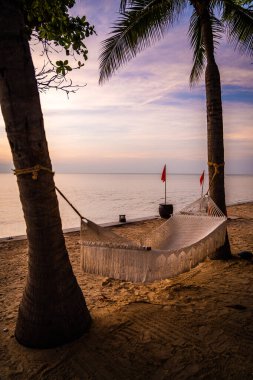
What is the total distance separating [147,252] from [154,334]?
0.71 metres

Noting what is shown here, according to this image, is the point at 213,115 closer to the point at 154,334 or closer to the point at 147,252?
the point at 147,252

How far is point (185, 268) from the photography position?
10.1 feet

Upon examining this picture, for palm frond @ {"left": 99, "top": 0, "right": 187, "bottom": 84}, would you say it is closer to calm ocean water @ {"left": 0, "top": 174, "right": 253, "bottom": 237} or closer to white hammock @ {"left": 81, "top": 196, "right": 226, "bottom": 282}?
white hammock @ {"left": 81, "top": 196, "right": 226, "bottom": 282}

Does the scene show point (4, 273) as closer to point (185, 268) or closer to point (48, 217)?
point (48, 217)

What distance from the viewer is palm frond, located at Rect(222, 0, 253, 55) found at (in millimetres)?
4359

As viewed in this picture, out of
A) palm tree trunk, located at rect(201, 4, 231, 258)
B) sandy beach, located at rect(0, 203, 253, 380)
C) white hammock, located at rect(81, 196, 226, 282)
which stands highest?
palm tree trunk, located at rect(201, 4, 231, 258)

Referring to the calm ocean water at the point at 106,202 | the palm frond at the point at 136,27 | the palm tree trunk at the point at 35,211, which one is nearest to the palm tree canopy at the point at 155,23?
the palm frond at the point at 136,27

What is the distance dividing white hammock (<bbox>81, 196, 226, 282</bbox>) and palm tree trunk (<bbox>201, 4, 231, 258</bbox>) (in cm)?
81

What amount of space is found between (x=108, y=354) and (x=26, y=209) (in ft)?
4.39

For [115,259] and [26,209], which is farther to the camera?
[115,259]

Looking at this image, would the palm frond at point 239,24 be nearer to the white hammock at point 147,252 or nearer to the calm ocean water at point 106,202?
the white hammock at point 147,252

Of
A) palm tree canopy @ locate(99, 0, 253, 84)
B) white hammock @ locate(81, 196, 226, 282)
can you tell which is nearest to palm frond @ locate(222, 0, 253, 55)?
palm tree canopy @ locate(99, 0, 253, 84)

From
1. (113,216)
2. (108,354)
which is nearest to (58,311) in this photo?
(108,354)

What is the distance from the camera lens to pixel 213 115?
14.1 ft
